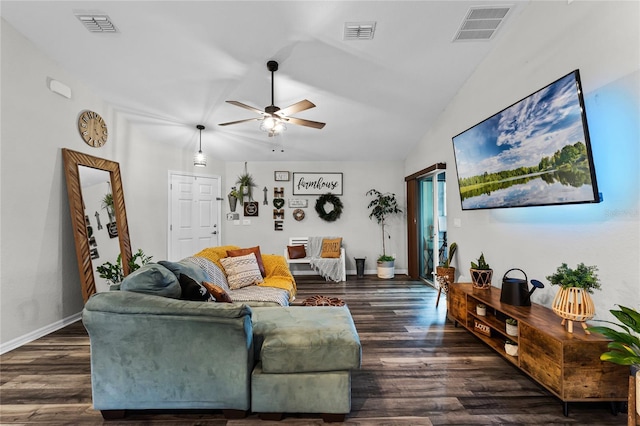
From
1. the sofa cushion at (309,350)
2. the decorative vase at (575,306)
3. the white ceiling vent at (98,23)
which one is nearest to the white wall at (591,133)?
the decorative vase at (575,306)

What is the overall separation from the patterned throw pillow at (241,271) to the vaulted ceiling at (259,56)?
84.2 inches

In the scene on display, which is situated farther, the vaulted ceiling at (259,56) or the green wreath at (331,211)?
the green wreath at (331,211)

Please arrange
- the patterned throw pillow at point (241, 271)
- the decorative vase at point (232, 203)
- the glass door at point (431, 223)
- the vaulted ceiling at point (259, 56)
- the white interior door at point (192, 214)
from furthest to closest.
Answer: the decorative vase at point (232, 203)
the white interior door at point (192, 214)
the glass door at point (431, 223)
the patterned throw pillow at point (241, 271)
the vaulted ceiling at point (259, 56)

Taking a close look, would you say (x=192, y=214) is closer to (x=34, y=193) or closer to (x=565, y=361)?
(x=34, y=193)

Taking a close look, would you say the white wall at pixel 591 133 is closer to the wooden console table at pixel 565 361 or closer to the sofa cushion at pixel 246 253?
the wooden console table at pixel 565 361

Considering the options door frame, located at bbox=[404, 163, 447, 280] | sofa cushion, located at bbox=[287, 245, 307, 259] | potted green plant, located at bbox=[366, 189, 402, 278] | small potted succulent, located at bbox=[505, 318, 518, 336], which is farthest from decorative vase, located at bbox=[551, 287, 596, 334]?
sofa cushion, located at bbox=[287, 245, 307, 259]

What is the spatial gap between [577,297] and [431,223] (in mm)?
3407

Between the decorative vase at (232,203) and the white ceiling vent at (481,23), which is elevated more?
the white ceiling vent at (481,23)

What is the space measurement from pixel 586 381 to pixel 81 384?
11.3ft

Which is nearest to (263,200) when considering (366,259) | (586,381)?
(366,259)

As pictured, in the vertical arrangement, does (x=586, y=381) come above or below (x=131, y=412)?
above

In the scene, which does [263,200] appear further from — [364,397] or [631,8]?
[631,8]

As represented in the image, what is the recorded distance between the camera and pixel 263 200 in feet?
21.2

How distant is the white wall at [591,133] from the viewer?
1926 mm
